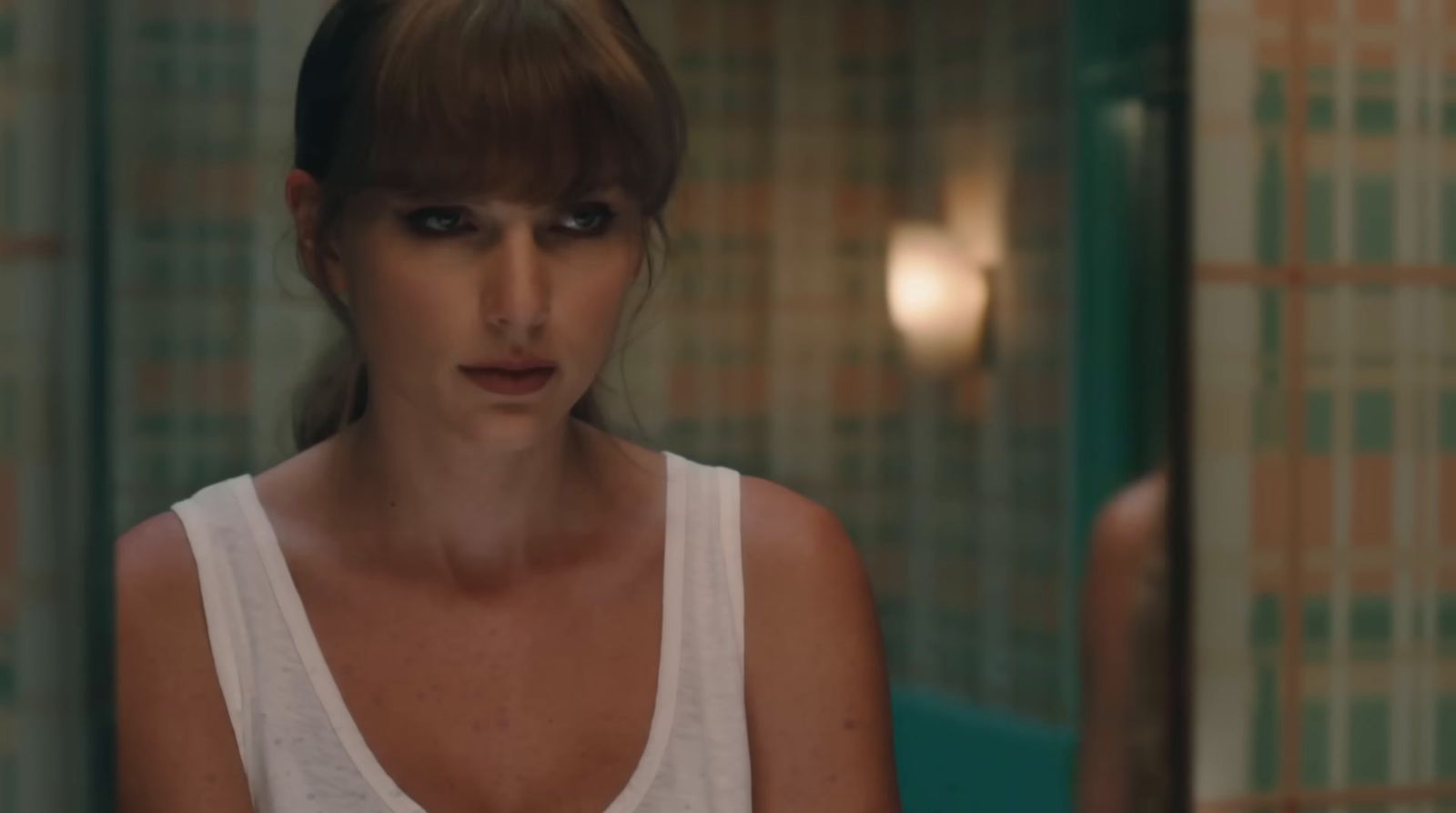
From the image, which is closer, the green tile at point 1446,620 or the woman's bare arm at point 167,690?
the woman's bare arm at point 167,690

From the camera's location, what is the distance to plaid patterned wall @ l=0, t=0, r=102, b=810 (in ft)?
2.52

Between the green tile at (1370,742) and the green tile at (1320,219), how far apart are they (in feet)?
0.79

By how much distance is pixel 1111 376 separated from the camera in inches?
35.3

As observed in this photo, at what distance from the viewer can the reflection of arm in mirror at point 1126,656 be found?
0.90 meters

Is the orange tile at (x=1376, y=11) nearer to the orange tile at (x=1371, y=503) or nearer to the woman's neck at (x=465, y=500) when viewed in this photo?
the orange tile at (x=1371, y=503)

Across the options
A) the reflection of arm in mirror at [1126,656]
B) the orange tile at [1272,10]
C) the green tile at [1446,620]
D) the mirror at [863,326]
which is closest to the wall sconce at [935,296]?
the mirror at [863,326]

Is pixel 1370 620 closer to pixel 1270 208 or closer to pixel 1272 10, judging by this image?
pixel 1270 208

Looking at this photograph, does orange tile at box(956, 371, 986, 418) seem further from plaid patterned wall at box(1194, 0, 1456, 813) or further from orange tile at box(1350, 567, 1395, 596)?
orange tile at box(1350, 567, 1395, 596)

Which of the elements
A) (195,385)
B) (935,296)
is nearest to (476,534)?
(195,385)

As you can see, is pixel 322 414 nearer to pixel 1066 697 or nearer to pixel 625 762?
pixel 625 762

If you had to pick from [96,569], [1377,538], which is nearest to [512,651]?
[96,569]

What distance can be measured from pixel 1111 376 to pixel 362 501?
37cm

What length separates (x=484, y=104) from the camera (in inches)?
29.9

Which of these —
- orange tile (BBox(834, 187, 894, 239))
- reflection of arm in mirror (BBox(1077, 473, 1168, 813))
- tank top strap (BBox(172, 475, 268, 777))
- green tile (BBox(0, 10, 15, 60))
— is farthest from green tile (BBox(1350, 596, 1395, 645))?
green tile (BBox(0, 10, 15, 60))
